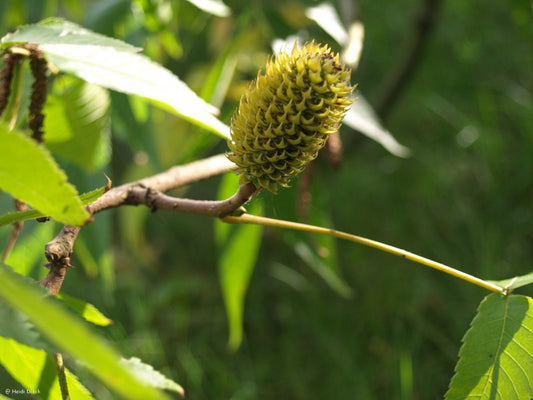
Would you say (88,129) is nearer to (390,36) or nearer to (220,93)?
(220,93)

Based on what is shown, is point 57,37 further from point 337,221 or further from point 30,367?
point 337,221

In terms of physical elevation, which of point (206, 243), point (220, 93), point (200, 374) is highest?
point (220, 93)

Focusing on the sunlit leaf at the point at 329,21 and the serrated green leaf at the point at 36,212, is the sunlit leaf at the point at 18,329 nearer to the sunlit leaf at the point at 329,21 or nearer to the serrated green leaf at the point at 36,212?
the serrated green leaf at the point at 36,212

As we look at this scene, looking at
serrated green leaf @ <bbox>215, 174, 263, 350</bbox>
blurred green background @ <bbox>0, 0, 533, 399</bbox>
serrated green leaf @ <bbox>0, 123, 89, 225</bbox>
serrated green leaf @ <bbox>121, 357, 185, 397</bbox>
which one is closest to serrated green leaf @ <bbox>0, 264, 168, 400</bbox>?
serrated green leaf @ <bbox>0, 123, 89, 225</bbox>

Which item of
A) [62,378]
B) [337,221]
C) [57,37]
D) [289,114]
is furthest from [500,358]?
[337,221]

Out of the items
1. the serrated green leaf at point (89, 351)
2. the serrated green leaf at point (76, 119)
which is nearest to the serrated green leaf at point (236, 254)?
the serrated green leaf at point (76, 119)

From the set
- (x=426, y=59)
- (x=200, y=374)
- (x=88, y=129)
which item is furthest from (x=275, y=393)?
(x=426, y=59)

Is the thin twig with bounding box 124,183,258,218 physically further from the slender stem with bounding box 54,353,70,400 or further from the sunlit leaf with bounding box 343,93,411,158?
the sunlit leaf with bounding box 343,93,411,158
